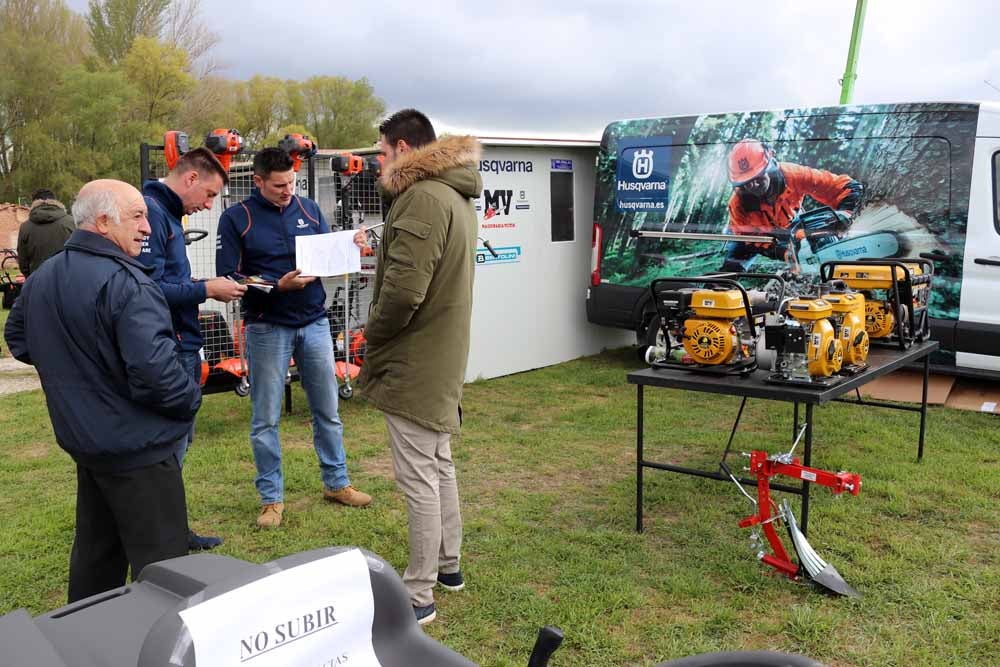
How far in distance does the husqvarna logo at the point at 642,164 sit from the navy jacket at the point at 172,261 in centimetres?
550

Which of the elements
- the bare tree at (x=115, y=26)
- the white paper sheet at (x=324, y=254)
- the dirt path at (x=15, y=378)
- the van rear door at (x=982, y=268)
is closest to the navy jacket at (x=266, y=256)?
the white paper sheet at (x=324, y=254)

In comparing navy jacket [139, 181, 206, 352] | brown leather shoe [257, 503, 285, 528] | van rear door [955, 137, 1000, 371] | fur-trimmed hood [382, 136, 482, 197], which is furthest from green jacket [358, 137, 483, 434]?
van rear door [955, 137, 1000, 371]

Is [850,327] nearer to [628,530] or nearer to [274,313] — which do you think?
[628,530]

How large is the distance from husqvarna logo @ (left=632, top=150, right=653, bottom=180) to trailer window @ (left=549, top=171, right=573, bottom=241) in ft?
3.02

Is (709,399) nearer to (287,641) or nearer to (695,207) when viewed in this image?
(695,207)

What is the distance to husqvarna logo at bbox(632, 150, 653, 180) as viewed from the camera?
27.5 feet

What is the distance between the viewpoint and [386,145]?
135 inches

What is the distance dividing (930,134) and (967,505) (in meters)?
3.41

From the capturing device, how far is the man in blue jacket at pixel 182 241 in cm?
370

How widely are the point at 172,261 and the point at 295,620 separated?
2816mm

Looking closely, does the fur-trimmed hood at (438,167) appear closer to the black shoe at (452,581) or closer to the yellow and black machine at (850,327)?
the black shoe at (452,581)

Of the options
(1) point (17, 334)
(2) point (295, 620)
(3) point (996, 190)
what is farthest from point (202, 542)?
(3) point (996, 190)

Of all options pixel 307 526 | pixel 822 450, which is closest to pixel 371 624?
pixel 307 526

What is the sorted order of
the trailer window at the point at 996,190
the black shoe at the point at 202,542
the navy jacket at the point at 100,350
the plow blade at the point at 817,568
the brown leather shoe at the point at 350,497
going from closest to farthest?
the navy jacket at the point at 100,350 < the plow blade at the point at 817,568 < the black shoe at the point at 202,542 < the brown leather shoe at the point at 350,497 < the trailer window at the point at 996,190
